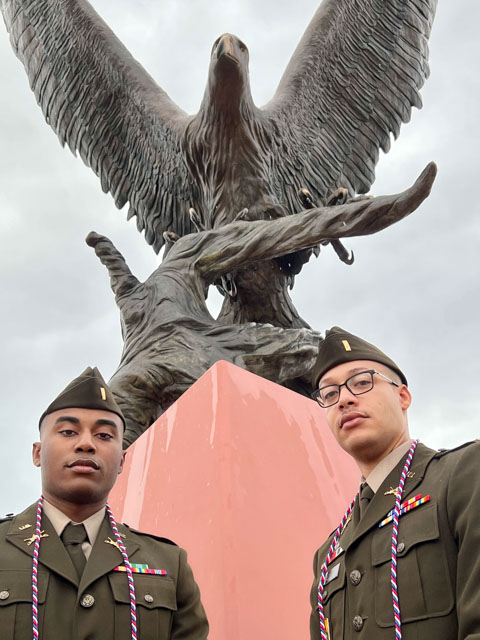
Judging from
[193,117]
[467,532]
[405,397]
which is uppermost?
[193,117]

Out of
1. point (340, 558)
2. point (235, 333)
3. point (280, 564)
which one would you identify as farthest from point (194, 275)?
point (340, 558)

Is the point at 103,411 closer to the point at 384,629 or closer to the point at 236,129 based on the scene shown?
the point at 384,629

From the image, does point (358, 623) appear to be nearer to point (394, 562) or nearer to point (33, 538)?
point (394, 562)

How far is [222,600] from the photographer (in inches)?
75.6

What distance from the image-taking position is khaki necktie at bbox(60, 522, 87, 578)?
1379mm

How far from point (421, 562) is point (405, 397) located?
383 millimetres

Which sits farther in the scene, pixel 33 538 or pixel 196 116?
pixel 196 116

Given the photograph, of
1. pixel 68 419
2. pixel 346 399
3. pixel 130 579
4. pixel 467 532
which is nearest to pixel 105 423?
pixel 68 419

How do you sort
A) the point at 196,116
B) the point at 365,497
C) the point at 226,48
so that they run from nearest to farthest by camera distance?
the point at 365,497, the point at 226,48, the point at 196,116

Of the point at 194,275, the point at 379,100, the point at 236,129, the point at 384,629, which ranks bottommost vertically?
the point at 384,629

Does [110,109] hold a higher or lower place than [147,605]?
higher

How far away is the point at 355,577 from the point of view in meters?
1.32

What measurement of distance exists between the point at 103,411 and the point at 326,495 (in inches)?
39.9

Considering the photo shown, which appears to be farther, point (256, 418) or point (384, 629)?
point (256, 418)
